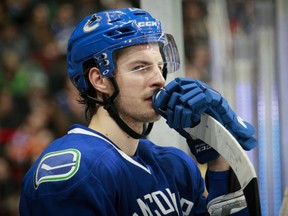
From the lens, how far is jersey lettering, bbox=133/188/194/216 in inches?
72.5

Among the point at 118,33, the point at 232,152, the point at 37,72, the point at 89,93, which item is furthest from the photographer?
the point at 37,72

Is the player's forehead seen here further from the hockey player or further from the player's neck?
the player's neck

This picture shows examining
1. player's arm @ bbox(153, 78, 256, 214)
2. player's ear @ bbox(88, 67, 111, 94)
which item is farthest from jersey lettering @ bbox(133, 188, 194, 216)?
player's ear @ bbox(88, 67, 111, 94)

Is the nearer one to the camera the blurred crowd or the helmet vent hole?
the helmet vent hole

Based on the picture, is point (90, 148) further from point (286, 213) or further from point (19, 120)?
point (19, 120)

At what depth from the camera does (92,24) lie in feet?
6.22

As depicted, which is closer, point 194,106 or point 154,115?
point 194,106

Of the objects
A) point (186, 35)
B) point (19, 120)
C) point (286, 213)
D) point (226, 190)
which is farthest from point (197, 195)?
point (186, 35)

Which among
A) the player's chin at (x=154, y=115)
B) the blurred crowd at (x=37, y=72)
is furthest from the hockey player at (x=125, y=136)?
the blurred crowd at (x=37, y=72)

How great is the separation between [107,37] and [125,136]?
0.29 metres

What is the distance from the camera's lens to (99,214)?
1.70 metres

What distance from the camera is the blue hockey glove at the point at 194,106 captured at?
172 cm

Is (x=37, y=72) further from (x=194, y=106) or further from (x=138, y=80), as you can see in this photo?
(x=194, y=106)

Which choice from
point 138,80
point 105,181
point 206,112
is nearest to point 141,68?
point 138,80
